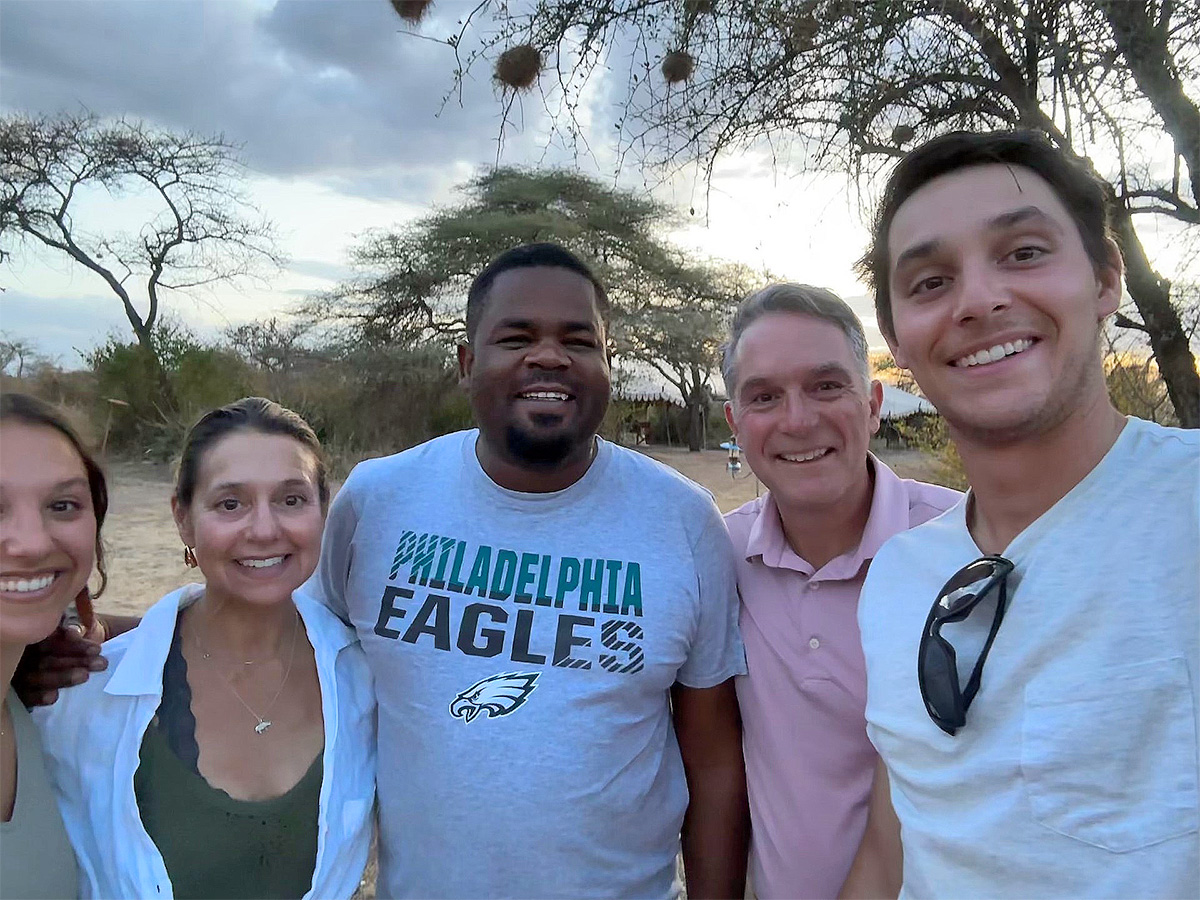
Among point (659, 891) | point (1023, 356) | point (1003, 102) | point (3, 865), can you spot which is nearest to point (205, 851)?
point (3, 865)

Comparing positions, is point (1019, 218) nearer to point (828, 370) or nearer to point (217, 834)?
point (828, 370)

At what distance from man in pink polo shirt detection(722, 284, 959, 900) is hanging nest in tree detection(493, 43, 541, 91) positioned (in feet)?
6.47

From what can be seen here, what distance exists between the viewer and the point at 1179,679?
3.83 feet

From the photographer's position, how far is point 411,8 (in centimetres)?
329

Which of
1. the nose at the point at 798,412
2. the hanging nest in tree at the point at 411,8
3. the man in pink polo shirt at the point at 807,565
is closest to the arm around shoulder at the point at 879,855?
the man in pink polo shirt at the point at 807,565

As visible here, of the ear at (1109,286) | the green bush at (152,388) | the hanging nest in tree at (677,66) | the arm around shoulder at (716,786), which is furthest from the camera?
the green bush at (152,388)

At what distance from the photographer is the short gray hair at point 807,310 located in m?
2.09

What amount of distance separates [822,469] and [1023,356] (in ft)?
2.18

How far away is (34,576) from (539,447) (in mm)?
1128

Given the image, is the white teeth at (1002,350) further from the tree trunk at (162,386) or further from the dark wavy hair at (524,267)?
the tree trunk at (162,386)

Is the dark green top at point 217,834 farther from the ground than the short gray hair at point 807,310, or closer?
closer

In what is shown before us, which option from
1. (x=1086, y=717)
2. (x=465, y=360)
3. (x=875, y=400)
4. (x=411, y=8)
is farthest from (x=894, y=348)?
(x=411, y=8)

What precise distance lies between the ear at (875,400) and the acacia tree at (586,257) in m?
20.3

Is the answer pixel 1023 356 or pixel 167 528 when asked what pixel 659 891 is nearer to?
pixel 1023 356
